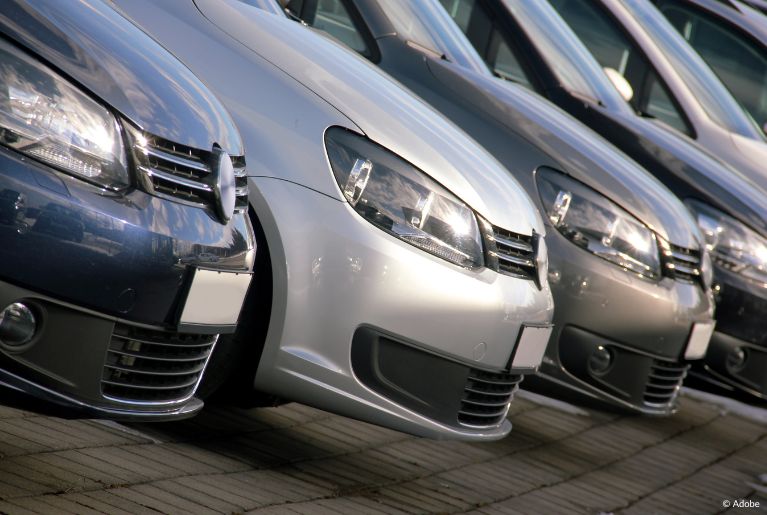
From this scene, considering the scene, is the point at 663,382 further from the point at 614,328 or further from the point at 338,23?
the point at 338,23

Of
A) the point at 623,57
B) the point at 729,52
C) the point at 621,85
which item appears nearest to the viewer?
the point at 621,85

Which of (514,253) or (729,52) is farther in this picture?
(729,52)

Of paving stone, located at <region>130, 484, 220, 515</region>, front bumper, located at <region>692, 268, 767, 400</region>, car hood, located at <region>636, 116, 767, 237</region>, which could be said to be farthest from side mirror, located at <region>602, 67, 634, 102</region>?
paving stone, located at <region>130, 484, 220, 515</region>

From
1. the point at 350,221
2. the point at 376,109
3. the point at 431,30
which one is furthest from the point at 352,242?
the point at 431,30

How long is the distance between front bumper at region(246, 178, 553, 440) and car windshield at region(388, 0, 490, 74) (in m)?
1.77

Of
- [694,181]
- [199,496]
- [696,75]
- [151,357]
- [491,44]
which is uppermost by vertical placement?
[696,75]

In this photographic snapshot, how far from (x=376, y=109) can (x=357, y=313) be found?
2.23ft

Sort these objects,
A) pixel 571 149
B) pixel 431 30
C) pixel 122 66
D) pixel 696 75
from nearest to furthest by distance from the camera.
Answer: pixel 122 66, pixel 571 149, pixel 431 30, pixel 696 75

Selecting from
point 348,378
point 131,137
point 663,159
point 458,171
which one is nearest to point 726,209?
point 663,159

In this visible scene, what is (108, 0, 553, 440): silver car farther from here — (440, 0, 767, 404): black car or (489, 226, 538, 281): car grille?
(440, 0, 767, 404): black car

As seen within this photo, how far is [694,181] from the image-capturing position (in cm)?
672

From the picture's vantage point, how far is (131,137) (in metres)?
3.06

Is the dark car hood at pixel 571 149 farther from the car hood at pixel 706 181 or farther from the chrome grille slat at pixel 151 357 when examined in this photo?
the chrome grille slat at pixel 151 357

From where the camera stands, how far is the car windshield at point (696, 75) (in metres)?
8.08
